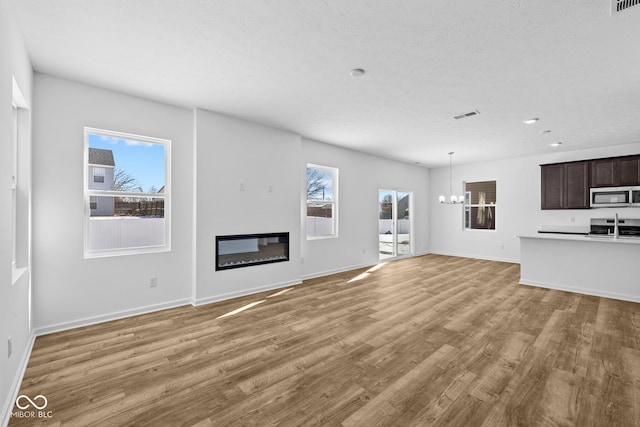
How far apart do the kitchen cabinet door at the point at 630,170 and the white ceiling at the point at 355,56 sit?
201cm

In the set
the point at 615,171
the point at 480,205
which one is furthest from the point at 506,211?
the point at 615,171

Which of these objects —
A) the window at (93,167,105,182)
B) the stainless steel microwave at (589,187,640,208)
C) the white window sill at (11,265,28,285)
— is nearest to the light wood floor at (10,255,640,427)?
the white window sill at (11,265,28,285)

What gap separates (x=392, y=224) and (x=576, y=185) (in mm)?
4095

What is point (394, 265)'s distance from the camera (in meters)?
Answer: 7.08

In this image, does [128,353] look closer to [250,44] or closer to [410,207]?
[250,44]

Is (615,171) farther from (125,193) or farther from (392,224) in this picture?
(125,193)

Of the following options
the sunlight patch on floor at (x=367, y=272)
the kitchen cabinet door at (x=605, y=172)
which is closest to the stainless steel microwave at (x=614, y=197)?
the kitchen cabinet door at (x=605, y=172)

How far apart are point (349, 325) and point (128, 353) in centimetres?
222

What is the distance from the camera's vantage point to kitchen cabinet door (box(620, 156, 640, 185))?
18.5ft

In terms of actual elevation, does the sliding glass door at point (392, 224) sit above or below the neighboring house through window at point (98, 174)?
below

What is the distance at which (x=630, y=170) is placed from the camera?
5723 mm

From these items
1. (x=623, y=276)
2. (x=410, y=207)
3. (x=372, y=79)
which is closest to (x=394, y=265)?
(x=410, y=207)

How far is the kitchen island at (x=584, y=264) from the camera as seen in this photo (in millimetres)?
4323

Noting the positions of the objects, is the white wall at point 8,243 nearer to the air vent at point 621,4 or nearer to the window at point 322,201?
the air vent at point 621,4
